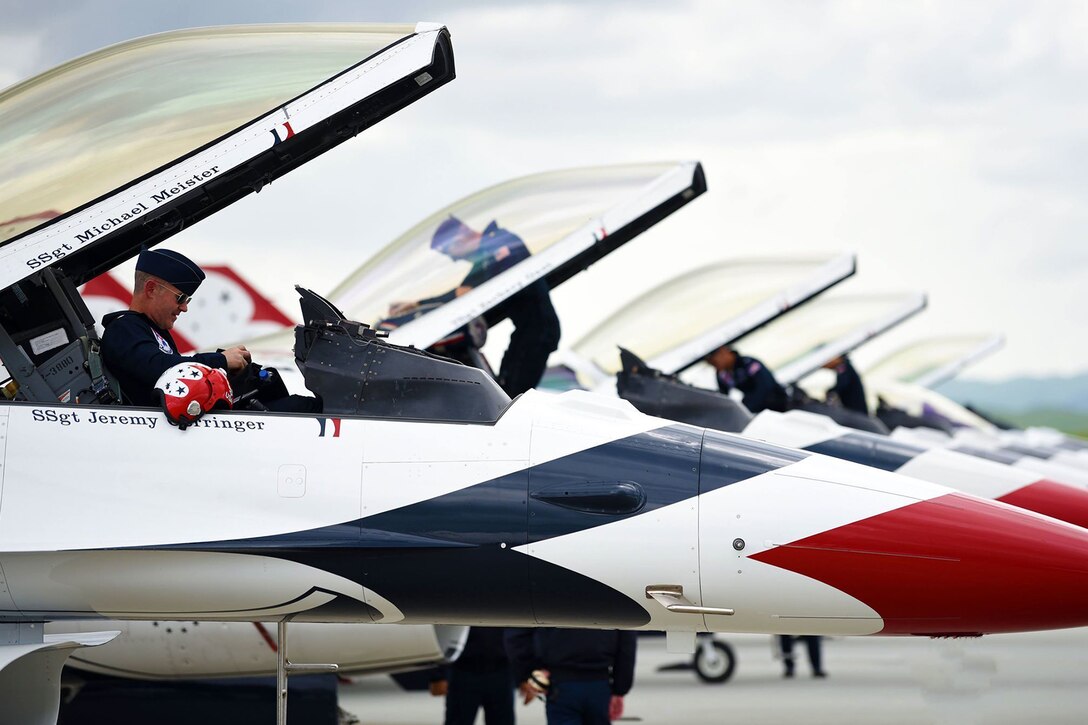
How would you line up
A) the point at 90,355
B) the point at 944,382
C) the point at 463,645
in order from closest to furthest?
the point at 90,355 → the point at 463,645 → the point at 944,382

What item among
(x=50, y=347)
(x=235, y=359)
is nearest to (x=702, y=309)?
(x=235, y=359)

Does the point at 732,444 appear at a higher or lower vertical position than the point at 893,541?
higher

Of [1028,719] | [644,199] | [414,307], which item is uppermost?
[644,199]

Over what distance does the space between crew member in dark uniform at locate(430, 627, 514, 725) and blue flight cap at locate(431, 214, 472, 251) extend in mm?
2328

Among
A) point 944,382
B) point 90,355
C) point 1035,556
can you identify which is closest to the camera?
point 1035,556

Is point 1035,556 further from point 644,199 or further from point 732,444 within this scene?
point 644,199

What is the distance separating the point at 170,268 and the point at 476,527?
5.69ft

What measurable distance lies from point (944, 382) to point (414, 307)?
61.1 feet

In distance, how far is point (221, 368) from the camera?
17.4ft

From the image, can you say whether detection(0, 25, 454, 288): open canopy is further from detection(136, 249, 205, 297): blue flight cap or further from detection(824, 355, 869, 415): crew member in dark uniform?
detection(824, 355, 869, 415): crew member in dark uniform

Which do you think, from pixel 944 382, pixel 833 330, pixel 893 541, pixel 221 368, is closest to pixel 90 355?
pixel 221 368

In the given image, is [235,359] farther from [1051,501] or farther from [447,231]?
[1051,501]

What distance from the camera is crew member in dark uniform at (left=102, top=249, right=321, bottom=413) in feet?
16.6

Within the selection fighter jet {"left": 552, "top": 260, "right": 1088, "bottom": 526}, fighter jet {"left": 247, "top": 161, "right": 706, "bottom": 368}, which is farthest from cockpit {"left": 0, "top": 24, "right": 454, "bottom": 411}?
fighter jet {"left": 552, "top": 260, "right": 1088, "bottom": 526}
